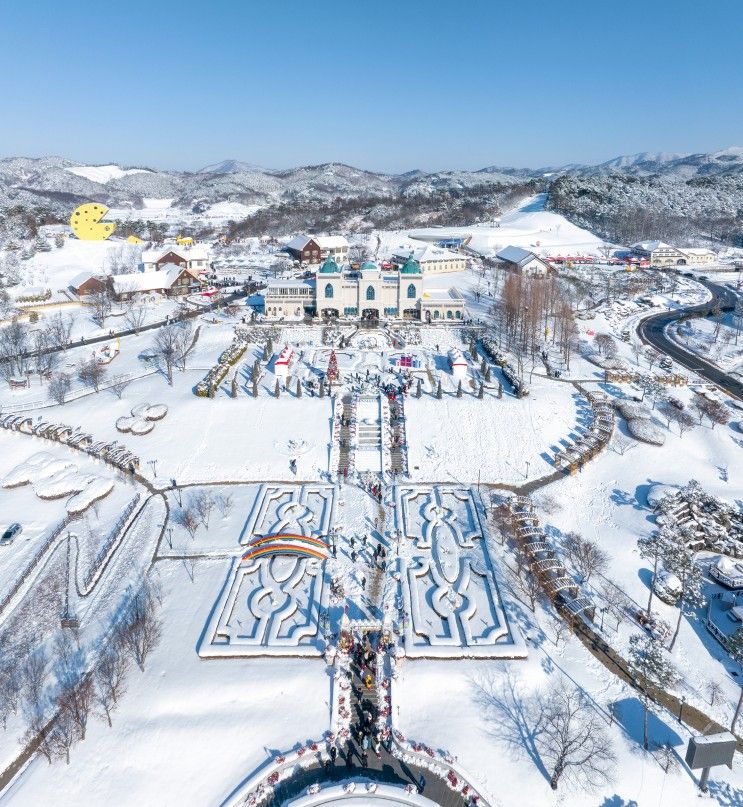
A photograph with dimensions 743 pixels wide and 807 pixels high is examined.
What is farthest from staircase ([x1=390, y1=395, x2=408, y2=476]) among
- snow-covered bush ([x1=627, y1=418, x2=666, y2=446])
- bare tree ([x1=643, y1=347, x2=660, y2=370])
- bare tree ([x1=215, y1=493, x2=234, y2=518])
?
bare tree ([x1=643, y1=347, x2=660, y2=370])

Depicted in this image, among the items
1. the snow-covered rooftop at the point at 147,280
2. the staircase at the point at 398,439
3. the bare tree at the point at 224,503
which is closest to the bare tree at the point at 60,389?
the bare tree at the point at 224,503

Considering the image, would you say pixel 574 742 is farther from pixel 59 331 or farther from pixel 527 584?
pixel 59 331

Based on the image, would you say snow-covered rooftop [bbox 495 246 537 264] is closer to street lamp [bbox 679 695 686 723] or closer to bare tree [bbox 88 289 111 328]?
bare tree [bbox 88 289 111 328]

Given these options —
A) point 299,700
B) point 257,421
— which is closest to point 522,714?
point 299,700

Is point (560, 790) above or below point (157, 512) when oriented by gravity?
below

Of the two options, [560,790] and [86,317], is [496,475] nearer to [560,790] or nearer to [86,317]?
[560,790]

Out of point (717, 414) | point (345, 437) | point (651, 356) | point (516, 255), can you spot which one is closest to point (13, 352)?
point (345, 437)
